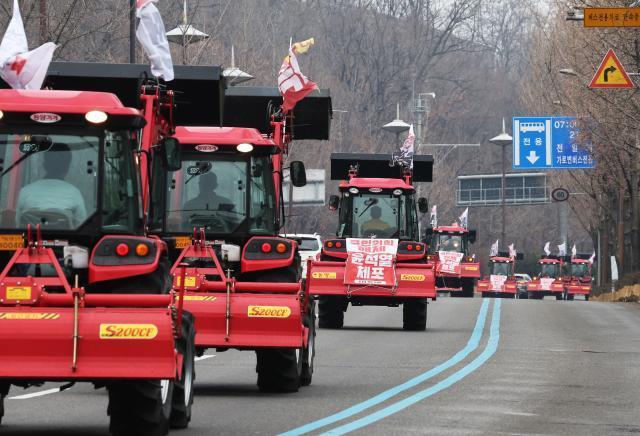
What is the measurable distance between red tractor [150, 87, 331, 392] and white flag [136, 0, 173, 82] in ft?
4.55

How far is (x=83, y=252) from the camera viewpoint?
1156 centimetres

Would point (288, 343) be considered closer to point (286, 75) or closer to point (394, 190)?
point (286, 75)

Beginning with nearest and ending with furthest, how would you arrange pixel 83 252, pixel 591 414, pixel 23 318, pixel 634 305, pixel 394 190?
pixel 23 318 < pixel 83 252 < pixel 591 414 < pixel 394 190 < pixel 634 305

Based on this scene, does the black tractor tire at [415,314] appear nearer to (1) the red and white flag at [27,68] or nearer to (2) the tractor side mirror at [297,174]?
(2) the tractor side mirror at [297,174]

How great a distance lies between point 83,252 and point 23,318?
934mm

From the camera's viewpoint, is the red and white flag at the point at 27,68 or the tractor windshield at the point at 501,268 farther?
the tractor windshield at the point at 501,268

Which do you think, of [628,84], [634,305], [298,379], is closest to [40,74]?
[298,379]

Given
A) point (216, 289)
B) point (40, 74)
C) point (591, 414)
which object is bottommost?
point (591, 414)

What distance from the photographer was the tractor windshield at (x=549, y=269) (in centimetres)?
8925

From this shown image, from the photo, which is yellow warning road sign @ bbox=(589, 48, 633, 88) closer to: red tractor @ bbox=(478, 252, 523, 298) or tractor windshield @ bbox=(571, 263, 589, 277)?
red tractor @ bbox=(478, 252, 523, 298)

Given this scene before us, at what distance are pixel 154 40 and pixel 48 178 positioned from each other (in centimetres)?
805

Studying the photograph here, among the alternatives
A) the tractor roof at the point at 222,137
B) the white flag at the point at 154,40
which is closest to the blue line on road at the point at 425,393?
the tractor roof at the point at 222,137

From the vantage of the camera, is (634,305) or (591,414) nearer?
(591,414)

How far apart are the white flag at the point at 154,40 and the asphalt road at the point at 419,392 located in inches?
131
